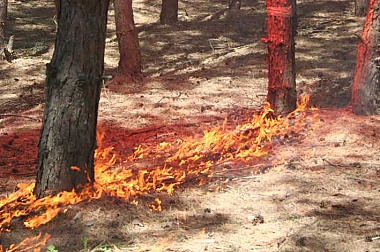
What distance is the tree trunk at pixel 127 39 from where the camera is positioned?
41.4ft

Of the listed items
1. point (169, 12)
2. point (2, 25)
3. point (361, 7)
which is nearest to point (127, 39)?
point (2, 25)

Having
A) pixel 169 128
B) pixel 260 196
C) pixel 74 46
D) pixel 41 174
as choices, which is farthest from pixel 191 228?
pixel 169 128

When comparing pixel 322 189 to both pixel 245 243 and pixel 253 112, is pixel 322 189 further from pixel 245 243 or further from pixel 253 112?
pixel 253 112

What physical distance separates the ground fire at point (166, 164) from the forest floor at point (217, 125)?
4.4 inches

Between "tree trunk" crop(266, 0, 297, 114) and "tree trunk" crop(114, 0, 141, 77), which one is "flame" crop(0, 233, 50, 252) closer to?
"tree trunk" crop(266, 0, 297, 114)

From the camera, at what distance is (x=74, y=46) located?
549 cm

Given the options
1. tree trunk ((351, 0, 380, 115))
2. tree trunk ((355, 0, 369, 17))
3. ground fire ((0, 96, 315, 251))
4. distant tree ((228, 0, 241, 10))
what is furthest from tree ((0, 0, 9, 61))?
tree trunk ((355, 0, 369, 17))

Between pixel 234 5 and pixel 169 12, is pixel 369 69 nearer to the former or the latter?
pixel 169 12

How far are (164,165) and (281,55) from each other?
2715 mm

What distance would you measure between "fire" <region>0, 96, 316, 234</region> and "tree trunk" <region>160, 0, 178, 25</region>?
33.0 ft

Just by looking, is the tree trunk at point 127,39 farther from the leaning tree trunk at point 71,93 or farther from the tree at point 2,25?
the leaning tree trunk at point 71,93

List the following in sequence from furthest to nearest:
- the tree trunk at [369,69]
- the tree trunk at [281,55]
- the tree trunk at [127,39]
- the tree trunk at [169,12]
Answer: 1. the tree trunk at [169,12]
2. the tree trunk at [127,39]
3. the tree trunk at [369,69]
4. the tree trunk at [281,55]

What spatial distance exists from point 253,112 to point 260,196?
12.8ft

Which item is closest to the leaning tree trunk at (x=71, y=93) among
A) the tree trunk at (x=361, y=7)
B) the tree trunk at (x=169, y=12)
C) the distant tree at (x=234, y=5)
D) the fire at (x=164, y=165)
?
the fire at (x=164, y=165)
